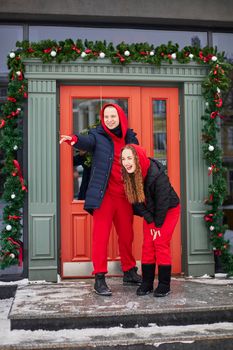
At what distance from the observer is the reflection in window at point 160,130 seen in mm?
5914

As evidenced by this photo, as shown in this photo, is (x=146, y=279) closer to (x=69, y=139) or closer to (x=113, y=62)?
(x=69, y=139)

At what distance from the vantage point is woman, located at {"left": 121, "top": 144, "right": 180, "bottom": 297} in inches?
173

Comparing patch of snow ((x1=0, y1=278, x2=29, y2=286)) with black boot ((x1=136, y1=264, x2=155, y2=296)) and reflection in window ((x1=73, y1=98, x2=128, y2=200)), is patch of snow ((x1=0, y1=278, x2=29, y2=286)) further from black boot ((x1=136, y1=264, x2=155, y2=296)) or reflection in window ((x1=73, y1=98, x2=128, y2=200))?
black boot ((x1=136, y1=264, x2=155, y2=296))

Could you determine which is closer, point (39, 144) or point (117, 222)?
point (117, 222)

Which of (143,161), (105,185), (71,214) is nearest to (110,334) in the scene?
(105,185)

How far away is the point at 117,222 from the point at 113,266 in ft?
3.36

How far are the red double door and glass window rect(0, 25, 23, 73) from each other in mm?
748

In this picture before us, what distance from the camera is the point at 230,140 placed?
6012 millimetres

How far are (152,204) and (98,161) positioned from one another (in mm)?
705

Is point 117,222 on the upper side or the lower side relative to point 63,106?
lower

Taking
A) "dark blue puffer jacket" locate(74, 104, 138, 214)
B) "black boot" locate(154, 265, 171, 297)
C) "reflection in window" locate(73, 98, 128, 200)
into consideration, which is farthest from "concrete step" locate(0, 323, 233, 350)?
"reflection in window" locate(73, 98, 128, 200)

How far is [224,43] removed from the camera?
6109 mm

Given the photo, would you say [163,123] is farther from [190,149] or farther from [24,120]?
[24,120]

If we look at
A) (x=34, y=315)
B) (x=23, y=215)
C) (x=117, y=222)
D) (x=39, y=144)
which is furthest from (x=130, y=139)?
(x=34, y=315)
